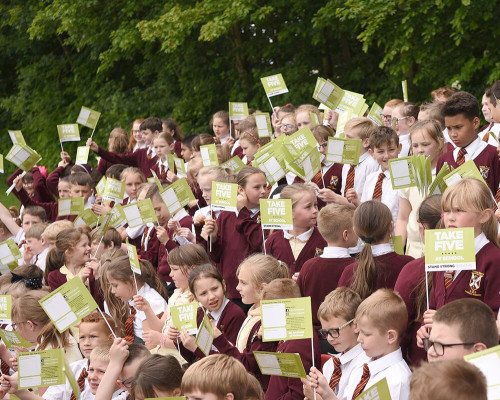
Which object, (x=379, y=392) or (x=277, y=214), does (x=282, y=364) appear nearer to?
(x=379, y=392)

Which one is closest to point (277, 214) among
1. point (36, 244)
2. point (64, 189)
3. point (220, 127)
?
point (36, 244)

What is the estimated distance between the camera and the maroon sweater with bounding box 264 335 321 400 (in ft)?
17.6

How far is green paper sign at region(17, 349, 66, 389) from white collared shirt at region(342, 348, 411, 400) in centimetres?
164

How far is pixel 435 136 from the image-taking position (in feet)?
24.9

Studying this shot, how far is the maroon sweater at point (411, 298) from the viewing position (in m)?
5.17

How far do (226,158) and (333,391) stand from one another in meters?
5.64

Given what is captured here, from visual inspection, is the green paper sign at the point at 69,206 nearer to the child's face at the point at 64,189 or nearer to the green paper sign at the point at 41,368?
the child's face at the point at 64,189

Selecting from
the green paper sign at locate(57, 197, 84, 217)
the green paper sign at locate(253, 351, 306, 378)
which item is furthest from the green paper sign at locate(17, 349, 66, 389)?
the green paper sign at locate(57, 197, 84, 217)

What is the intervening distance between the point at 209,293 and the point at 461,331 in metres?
2.60

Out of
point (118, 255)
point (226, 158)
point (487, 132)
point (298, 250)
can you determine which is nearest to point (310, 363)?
point (298, 250)

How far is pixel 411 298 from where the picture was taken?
529 centimetres

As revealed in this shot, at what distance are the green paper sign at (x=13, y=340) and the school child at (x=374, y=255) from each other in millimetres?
2089

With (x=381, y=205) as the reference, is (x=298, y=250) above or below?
below

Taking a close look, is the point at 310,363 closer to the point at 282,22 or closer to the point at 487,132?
the point at 487,132
